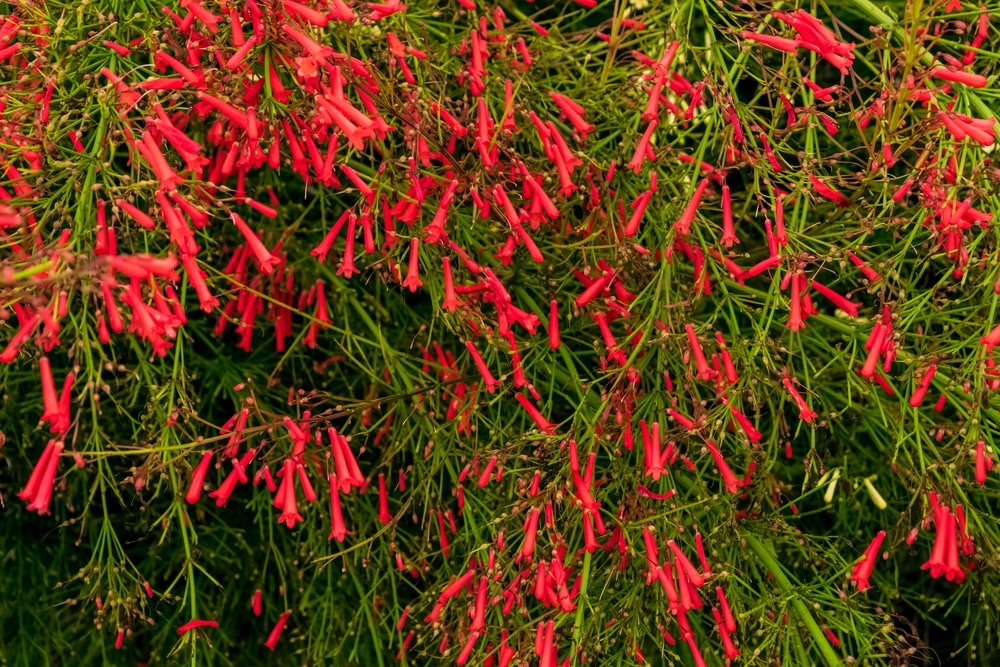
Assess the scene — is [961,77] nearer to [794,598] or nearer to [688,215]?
[688,215]

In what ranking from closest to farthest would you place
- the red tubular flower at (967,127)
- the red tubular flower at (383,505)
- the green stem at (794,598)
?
the red tubular flower at (967,127) → the green stem at (794,598) → the red tubular flower at (383,505)

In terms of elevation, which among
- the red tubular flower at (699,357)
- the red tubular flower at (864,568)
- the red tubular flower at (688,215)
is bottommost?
the red tubular flower at (864,568)

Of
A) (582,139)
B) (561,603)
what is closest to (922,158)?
(582,139)

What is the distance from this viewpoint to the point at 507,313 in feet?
9.01

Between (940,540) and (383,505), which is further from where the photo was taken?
(383,505)

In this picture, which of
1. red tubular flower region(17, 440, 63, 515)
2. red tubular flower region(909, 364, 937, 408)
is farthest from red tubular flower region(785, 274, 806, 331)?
red tubular flower region(17, 440, 63, 515)

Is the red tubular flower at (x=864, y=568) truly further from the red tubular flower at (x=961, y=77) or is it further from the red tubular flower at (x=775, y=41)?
the red tubular flower at (x=775, y=41)

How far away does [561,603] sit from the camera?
2.49m

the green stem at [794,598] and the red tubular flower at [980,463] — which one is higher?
the red tubular flower at [980,463]

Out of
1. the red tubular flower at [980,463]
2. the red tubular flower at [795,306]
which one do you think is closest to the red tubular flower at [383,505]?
the red tubular flower at [795,306]

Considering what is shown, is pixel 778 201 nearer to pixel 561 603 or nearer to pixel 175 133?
pixel 561 603

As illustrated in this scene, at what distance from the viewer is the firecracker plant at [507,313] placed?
8.02ft

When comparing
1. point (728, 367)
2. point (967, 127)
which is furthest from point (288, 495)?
point (967, 127)

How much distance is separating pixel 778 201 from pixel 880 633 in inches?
53.1
